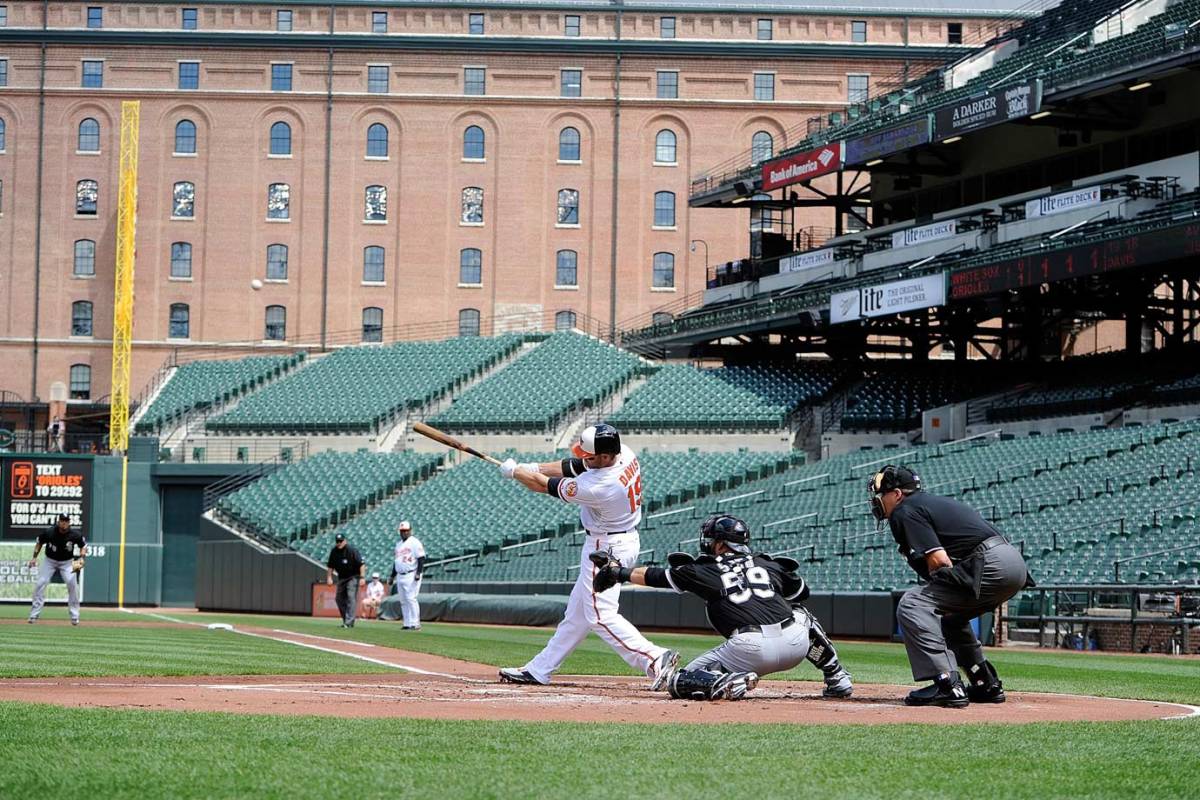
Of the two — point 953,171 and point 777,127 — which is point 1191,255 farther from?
point 777,127

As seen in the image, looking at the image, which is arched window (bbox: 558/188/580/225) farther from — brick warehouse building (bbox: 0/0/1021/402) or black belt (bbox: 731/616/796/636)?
black belt (bbox: 731/616/796/636)

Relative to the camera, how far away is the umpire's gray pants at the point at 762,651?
11039 millimetres

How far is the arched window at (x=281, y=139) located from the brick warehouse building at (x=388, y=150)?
12cm

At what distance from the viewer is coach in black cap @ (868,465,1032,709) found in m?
10.6

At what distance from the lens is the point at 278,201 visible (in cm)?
6719

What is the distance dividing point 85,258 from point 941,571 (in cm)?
6155

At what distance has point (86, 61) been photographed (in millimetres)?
67375

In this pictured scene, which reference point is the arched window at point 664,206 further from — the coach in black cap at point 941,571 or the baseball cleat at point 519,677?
the coach in black cap at point 941,571

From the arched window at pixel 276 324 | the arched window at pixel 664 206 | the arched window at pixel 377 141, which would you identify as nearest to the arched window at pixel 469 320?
the arched window at pixel 276 324

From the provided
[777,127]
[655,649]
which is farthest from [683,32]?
[655,649]

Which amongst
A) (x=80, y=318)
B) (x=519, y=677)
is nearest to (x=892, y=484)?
(x=519, y=677)

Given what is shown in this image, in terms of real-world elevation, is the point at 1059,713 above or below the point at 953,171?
below

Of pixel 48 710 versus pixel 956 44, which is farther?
pixel 956 44

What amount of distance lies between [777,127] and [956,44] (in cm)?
829
